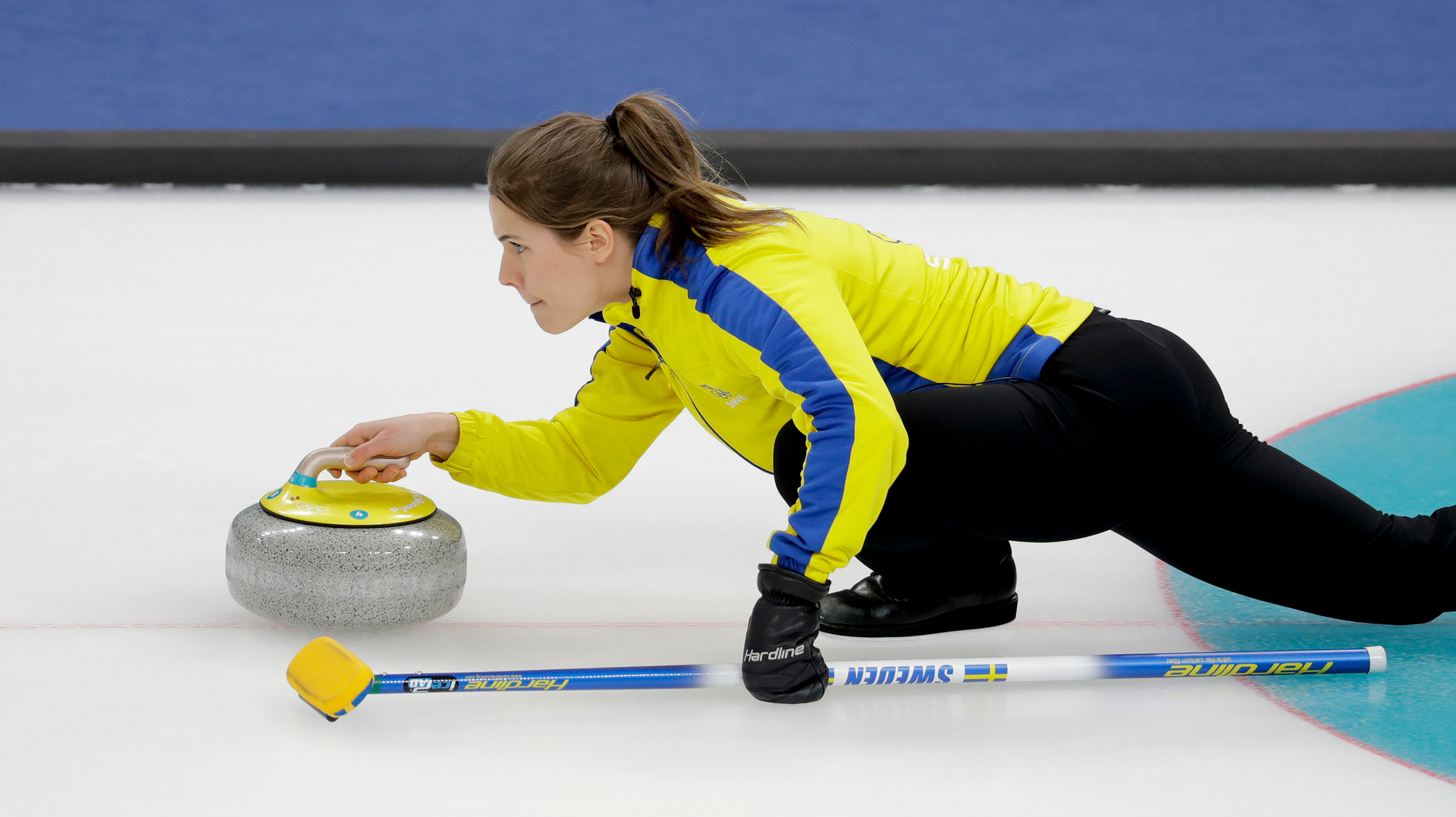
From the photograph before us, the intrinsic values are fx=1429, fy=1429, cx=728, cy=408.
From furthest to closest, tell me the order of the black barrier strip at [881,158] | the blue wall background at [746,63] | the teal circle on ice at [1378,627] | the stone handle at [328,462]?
the blue wall background at [746,63] < the black barrier strip at [881,158] < the stone handle at [328,462] < the teal circle on ice at [1378,627]

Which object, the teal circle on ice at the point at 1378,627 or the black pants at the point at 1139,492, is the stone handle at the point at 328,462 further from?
the teal circle on ice at the point at 1378,627

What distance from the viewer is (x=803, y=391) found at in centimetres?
122

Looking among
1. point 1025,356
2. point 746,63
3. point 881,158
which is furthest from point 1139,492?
point 746,63

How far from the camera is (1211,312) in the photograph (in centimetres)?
286

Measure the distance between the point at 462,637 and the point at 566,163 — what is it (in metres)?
0.51

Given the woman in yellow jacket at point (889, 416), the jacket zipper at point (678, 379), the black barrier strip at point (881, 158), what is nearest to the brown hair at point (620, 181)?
the woman in yellow jacket at point (889, 416)

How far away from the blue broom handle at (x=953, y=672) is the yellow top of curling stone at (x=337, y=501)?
0.17 m

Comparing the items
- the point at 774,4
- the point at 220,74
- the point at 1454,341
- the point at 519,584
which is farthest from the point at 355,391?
the point at 774,4

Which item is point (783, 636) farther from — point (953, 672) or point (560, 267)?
point (560, 267)

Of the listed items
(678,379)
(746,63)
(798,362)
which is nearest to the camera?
(798,362)

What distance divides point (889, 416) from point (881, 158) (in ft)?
9.27

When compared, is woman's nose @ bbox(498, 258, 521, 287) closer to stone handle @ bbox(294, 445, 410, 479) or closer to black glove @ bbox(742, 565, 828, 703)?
stone handle @ bbox(294, 445, 410, 479)

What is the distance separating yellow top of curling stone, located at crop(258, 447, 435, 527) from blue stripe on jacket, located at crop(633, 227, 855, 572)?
375mm

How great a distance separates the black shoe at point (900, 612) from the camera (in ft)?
4.92
